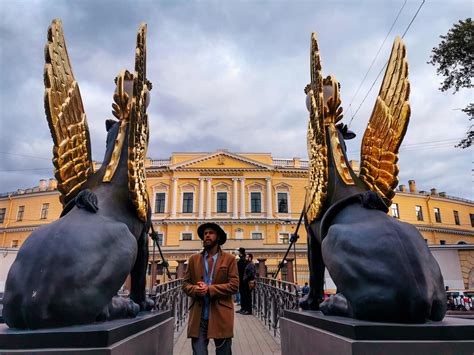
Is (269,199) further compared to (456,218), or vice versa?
(456,218)

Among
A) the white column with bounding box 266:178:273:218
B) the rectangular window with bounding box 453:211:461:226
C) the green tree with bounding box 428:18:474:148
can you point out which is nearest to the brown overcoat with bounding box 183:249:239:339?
the green tree with bounding box 428:18:474:148

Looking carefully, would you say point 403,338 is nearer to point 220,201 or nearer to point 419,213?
point 220,201

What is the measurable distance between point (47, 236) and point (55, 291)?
338 millimetres

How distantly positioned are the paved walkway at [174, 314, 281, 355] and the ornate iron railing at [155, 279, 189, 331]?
1.30 feet

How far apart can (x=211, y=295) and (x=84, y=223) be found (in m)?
1.04

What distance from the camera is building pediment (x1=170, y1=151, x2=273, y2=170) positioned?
1211 inches

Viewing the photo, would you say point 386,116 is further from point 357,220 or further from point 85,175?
point 85,175

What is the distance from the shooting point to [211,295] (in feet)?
8.04

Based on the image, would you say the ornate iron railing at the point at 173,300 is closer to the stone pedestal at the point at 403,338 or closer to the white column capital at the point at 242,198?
the stone pedestal at the point at 403,338

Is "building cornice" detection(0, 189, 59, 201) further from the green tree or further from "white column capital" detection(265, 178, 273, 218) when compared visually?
the green tree

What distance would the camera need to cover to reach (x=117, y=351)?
5.64 feet

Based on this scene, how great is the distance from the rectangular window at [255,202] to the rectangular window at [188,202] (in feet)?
18.3

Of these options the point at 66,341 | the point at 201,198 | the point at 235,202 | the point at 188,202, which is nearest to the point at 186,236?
the point at 188,202

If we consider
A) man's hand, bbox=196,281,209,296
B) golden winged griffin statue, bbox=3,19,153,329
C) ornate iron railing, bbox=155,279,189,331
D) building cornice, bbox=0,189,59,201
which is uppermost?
building cornice, bbox=0,189,59,201
